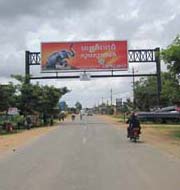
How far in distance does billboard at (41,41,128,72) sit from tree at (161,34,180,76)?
952 inches

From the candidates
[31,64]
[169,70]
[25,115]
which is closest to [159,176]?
[169,70]

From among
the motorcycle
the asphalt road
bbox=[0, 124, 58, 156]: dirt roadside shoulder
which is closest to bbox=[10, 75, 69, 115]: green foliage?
bbox=[0, 124, 58, 156]: dirt roadside shoulder

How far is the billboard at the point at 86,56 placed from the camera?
6000 centimetres

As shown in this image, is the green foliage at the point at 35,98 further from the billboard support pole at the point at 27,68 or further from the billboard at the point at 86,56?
the billboard at the point at 86,56

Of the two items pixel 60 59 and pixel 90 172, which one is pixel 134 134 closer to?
pixel 90 172

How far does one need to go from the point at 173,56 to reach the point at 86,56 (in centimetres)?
2668

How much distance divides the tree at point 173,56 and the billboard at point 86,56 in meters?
24.2

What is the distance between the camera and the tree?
34.0 metres

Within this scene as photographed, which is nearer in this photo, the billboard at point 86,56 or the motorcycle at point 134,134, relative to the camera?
the motorcycle at point 134,134

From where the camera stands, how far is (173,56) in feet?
112

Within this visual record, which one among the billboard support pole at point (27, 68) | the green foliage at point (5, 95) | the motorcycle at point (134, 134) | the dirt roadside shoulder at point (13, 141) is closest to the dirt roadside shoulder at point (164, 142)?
the motorcycle at point (134, 134)

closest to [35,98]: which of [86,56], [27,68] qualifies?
[27,68]

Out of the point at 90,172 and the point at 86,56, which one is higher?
the point at 86,56

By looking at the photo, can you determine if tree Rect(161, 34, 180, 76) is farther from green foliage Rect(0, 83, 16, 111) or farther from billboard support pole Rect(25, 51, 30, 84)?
billboard support pole Rect(25, 51, 30, 84)
